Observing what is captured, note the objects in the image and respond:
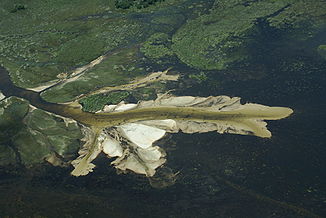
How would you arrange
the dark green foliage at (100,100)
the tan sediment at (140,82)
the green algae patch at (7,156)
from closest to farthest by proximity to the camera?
1. the green algae patch at (7,156)
2. the dark green foliage at (100,100)
3. the tan sediment at (140,82)

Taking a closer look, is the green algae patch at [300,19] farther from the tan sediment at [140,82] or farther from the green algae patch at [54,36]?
the green algae patch at [54,36]

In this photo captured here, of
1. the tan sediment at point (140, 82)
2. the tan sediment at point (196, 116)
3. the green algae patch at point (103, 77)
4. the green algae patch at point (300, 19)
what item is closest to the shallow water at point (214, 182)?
the tan sediment at point (196, 116)

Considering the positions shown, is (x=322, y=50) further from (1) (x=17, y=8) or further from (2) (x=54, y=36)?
(1) (x=17, y=8)

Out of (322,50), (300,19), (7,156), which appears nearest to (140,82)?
(7,156)

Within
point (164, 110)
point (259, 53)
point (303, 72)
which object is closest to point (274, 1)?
point (259, 53)

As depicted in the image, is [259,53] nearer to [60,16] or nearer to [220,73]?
[220,73]

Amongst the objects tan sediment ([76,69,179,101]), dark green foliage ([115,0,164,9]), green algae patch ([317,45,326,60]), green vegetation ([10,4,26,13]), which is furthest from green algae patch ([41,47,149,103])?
green vegetation ([10,4,26,13])

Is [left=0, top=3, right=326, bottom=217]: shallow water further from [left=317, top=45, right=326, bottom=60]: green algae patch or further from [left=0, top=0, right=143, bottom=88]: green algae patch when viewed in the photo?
[left=0, top=0, right=143, bottom=88]: green algae patch
